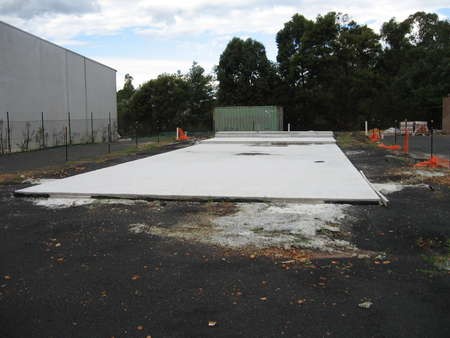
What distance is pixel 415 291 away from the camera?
397cm

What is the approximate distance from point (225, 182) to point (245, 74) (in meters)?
37.5

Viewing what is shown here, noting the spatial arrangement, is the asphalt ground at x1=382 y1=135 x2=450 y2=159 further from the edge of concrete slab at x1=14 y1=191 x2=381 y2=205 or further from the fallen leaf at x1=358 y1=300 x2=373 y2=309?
the fallen leaf at x1=358 y1=300 x2=373 y2=309

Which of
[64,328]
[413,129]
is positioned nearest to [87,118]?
[413,129]

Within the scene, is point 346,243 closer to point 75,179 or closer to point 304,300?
point 304,300

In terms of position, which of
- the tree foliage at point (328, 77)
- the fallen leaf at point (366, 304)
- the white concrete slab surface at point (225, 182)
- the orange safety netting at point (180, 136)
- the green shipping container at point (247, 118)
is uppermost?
the tree foliage at point (328, 77)

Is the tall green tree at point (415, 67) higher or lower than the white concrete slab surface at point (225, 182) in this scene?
higher

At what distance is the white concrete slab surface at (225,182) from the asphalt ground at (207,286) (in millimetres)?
1810

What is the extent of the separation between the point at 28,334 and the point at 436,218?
559 centimetres

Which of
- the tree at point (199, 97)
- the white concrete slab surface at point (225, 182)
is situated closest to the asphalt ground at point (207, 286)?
the white concrete slab surface at point (225, 182)

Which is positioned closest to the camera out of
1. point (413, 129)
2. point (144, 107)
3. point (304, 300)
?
point (304, 300)

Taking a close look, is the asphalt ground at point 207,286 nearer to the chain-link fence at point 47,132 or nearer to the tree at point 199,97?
the chain-link fence at point 47,132

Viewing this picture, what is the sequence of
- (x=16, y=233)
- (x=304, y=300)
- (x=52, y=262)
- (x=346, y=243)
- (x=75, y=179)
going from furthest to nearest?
(x=75, y=179)
(x=16, y=233)
(x=346, y=243)
(x=52, y=262)
(x=304, y=300)

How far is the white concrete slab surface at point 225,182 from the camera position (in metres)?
8.25

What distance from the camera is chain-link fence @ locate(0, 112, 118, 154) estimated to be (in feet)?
69.8
